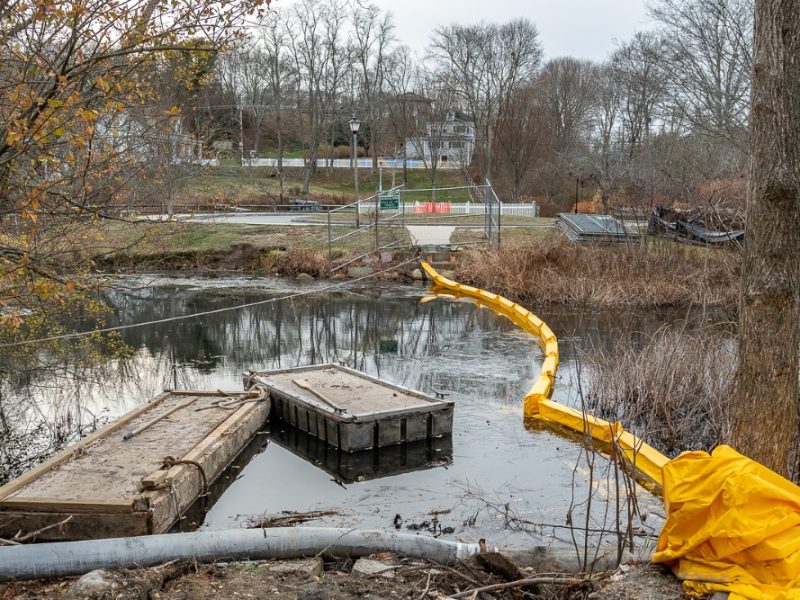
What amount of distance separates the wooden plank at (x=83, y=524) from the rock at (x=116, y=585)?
1623mm

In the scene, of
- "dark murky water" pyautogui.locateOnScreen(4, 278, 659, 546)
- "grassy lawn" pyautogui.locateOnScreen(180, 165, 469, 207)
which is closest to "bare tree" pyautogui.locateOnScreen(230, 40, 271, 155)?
"grassy lawn" pyautogui.locateOnScreen(180, 165, 469, 207)

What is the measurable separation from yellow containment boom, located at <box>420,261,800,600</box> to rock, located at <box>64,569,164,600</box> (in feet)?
9.73

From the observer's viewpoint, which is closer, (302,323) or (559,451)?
(559,451)

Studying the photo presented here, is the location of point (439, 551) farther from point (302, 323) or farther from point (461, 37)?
point (461, 37)

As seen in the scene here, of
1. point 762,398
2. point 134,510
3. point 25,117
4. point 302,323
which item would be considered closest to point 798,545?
point 762,398

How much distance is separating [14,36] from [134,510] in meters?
3.99

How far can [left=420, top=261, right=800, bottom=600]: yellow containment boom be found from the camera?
388 cm

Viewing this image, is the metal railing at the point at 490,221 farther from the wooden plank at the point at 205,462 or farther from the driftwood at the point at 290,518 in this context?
the driftwood at the point at 290,518

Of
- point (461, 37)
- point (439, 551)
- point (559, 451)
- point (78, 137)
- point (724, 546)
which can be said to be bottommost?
point (559, 451)

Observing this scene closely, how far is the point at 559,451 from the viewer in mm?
9117

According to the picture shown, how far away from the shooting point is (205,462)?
7.86 meters

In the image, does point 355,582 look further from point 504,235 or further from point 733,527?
point 504,235

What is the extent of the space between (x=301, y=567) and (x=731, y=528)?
275 centimetres

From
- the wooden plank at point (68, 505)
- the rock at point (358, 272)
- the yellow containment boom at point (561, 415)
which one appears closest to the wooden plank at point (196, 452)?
the wooden plank at point (68, 505)
